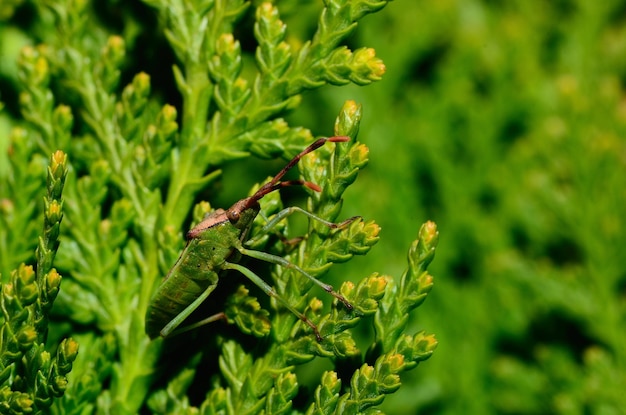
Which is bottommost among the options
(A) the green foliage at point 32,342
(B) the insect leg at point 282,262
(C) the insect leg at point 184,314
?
(A) the green foliage at point 32,342

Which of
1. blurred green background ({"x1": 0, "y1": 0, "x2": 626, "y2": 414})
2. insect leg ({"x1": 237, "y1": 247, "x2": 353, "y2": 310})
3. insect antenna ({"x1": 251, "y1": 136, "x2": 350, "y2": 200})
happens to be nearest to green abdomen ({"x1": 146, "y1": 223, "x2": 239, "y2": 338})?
insect leg ({"x1": 237, "y1": 247, "x2": 353, "y2": 310})

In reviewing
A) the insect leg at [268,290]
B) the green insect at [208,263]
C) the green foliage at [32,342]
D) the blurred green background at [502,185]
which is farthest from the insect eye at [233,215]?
the blurred green background at [502,185]

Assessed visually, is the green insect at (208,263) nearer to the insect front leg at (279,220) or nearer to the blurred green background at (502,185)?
A: the insect front leg at (279,220)

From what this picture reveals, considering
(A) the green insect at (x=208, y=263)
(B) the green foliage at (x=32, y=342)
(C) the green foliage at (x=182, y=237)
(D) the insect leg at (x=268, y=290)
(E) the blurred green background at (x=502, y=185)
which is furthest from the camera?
(E) the blurred green background at (x=502, y=185)

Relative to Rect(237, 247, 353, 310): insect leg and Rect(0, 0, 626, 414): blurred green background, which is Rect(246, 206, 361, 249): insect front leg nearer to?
Rect(237, 247, 353, 310): insect leg

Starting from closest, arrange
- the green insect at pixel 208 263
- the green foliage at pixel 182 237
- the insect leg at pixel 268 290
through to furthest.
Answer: the green foliage at pixel 182 237 < the insect leg at pixel 268 290 < the green insect at pixel 208 263
